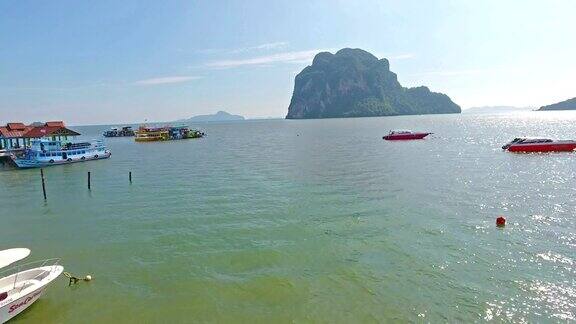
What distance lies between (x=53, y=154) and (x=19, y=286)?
66396mm

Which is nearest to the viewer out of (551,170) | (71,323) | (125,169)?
(71,323)

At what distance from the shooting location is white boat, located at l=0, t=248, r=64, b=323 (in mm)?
16375

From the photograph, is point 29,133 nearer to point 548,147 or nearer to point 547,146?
point 547,146

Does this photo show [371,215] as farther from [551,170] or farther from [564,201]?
[551,170]

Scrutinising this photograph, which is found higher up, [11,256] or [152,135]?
[152,135]

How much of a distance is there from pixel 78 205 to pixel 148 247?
18.6 metres

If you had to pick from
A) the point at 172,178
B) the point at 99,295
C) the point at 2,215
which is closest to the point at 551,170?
the point at 172,178

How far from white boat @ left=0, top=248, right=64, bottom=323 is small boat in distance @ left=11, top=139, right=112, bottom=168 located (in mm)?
62842

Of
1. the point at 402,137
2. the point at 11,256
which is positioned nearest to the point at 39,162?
the point at 11,256

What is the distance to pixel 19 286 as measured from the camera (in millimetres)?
17844

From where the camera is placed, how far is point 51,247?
25906 mm

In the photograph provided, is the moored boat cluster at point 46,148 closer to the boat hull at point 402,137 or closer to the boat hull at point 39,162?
the boat hull at point 39,162

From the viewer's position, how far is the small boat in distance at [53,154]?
72.0m

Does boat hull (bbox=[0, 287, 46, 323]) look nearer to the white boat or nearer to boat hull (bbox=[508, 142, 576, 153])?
the white boat
